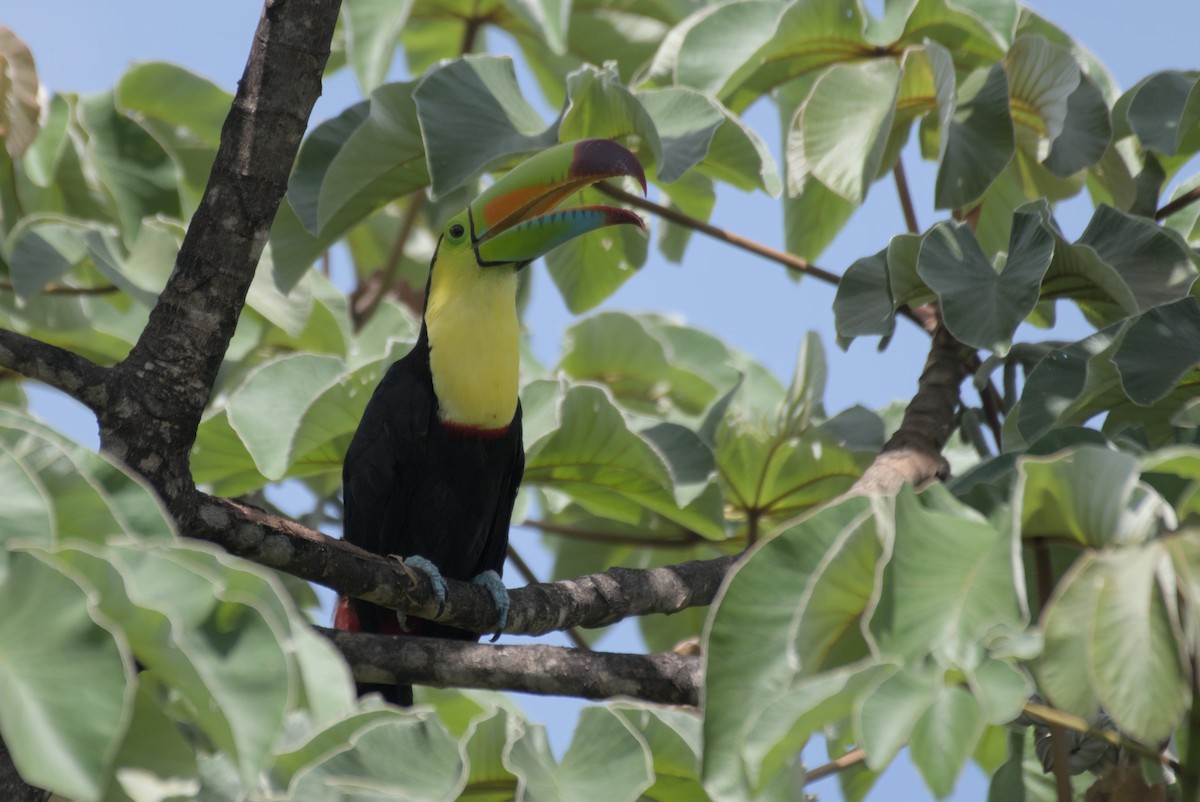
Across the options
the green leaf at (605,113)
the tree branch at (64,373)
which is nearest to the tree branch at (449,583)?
the tree branch at (64,373)

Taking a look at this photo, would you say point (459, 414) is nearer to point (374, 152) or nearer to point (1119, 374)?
point (374, 152)

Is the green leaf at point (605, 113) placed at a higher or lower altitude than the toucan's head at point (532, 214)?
higher

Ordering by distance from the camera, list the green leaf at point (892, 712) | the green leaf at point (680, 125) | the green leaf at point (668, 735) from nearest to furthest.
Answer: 1. the green leaf at point (892, 712)
2. the green leaf at point (668, 735)
3. the green leaf at point (680, 125)

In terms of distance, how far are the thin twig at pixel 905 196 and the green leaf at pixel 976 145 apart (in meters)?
0.45

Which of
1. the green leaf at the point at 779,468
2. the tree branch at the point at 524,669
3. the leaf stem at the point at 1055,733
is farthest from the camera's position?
the green leaf at the point at 779,468

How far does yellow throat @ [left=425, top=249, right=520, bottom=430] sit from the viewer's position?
11.0 ft

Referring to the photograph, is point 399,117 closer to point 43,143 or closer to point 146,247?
point 146,247

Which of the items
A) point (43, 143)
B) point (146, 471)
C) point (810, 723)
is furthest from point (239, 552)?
point (43, 143)

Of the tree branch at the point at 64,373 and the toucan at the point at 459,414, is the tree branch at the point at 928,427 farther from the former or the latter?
the tree branch at the point at 64,373

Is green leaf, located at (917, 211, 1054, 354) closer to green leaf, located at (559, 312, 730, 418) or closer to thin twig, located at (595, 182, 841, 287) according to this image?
thin twig, located at (595, 182, 841, 287)

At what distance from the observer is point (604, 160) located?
2773 millimetres

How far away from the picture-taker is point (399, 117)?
9.28 ft

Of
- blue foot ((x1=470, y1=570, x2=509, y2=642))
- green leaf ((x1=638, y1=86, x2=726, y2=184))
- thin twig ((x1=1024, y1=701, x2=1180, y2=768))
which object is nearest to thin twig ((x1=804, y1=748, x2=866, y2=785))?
thin twig ((x1=1024, y1=701, x2=1180, y2=768))

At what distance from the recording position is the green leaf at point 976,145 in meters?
2.70
